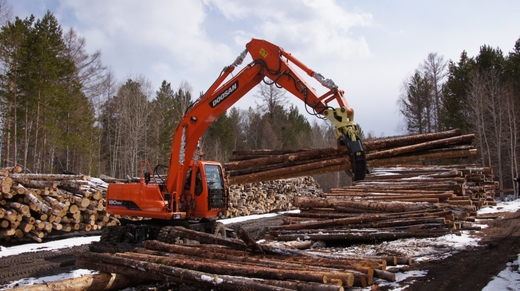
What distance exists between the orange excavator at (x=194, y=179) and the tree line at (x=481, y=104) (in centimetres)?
2541

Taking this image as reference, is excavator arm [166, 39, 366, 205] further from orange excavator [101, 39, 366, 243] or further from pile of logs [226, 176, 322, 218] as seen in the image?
pile of logs [226, 176, 322, 218]

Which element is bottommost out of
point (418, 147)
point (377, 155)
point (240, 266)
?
point (240, 266)

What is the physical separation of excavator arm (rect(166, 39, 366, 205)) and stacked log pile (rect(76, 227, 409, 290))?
176 cm

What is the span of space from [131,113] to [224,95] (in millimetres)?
25038

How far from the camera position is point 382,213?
988cm

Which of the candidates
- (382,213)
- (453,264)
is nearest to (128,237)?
(382,213)

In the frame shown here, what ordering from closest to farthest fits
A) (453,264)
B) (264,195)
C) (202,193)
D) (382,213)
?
(453,264)
(382,213)
(202,193)
(264,195)

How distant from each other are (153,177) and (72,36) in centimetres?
2310

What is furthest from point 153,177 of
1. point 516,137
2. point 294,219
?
point 516,137

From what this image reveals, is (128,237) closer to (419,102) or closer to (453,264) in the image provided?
(453,264)

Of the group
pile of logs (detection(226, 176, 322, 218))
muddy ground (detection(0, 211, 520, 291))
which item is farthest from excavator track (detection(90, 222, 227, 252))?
pile of logs (detection(226, 176, 322, 218))

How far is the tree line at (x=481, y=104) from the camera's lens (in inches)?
1175

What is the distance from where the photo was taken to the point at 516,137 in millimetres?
29281

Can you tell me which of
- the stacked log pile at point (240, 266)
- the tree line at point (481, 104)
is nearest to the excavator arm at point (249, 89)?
the stacked log pile at point (240, 266)
